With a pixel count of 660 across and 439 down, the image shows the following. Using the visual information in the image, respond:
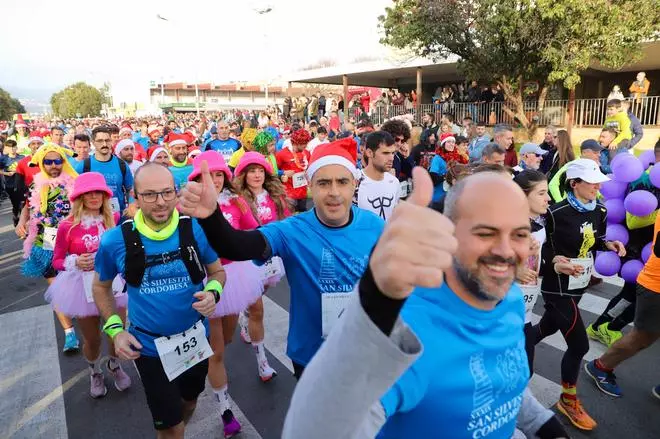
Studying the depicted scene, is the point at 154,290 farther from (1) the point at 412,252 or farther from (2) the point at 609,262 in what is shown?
(2) the point at 609,262

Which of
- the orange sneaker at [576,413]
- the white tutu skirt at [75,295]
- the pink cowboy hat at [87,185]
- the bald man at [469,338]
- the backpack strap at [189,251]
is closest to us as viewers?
the bald man at [469,338]

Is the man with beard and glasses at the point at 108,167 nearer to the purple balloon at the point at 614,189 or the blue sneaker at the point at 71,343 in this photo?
the blue sneaker at the point at 71,343

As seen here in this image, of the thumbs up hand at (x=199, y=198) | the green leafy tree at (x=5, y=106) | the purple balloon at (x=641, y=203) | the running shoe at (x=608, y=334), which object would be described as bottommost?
the running shoe at (x=608, y=334)

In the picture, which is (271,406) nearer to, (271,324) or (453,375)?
(271,324)

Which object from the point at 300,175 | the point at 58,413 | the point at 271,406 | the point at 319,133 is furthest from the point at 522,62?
the point at 58,413

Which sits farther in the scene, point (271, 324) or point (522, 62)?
point (522, 62)

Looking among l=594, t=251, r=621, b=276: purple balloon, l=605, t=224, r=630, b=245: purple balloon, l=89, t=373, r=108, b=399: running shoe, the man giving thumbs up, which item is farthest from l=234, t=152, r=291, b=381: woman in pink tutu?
l=605, t=224, r=630, b=245: purple balloon

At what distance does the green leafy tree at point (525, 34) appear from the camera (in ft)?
41.7

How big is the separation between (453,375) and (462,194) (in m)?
0.57

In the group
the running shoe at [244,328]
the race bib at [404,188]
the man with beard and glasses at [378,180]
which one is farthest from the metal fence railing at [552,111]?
the running shoe at [244,328]

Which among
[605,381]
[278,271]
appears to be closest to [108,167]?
[278,271]

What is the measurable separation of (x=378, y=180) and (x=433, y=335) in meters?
3.43

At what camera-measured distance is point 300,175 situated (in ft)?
24.2

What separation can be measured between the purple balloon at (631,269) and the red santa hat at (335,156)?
3.70 meters
